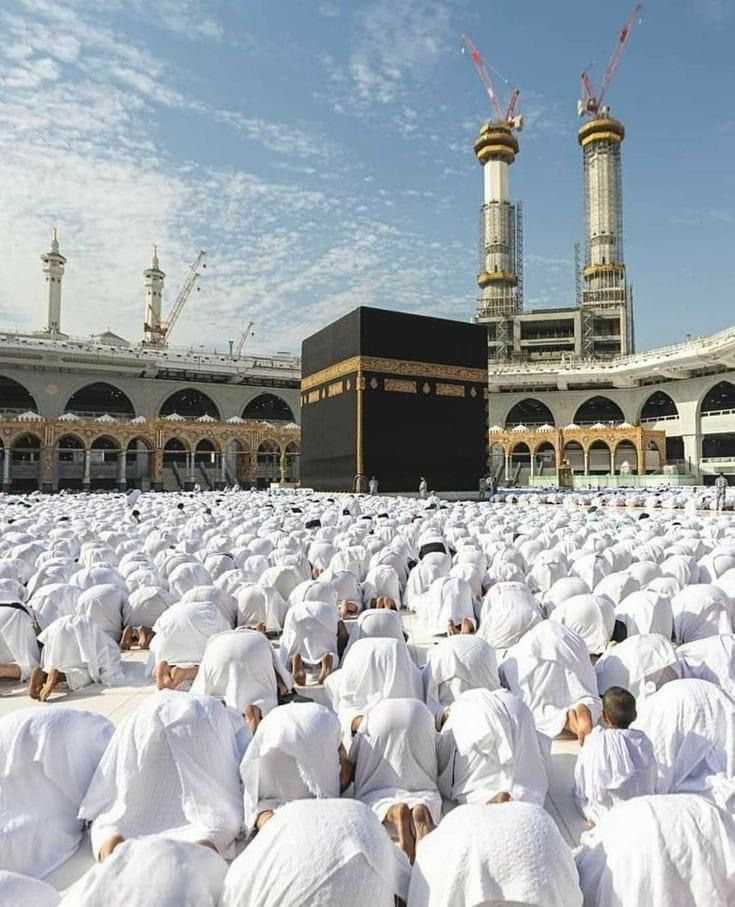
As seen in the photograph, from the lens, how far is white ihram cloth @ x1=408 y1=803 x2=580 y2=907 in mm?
1529

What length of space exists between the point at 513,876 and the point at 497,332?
150 feet

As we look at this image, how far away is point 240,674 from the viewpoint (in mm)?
3193

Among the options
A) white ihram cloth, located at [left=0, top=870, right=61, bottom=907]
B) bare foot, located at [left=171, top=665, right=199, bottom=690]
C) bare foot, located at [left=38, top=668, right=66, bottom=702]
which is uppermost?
white ihram cloth, located at [left=0, top=870, right=61, bottom=907]

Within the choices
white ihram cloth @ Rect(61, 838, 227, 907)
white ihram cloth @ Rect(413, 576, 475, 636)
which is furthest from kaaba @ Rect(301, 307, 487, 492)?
white ihram cloth @ Rect(61, 838, 227, 907)

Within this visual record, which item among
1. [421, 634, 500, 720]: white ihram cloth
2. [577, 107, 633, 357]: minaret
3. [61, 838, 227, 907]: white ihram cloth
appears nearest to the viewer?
[61, 838, 227, 907]: white ihram cloth

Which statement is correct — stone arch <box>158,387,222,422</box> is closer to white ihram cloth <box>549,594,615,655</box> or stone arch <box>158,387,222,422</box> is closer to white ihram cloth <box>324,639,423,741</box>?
white ihram cloth <box>549,594,615,655</box>

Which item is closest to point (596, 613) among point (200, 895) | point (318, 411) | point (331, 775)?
point (331, 775)

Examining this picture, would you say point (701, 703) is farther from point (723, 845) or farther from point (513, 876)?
point (513, 876)

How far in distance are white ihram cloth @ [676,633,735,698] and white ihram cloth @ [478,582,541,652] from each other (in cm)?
137

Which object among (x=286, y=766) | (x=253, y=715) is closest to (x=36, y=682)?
(x=253, y=715)

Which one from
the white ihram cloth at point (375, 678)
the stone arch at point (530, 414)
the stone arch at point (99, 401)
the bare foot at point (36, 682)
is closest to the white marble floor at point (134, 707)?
the bare foot at point (36, 682)

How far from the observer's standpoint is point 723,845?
1.65 meters

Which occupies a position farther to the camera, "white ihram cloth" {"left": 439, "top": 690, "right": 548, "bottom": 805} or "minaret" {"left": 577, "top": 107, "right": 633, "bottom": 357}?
"minaret" {"left": 577, "top": 107, "right": 633, "bottom": 357}

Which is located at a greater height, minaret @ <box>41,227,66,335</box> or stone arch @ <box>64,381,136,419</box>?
minaret @ <box>41,227,66,335</box>
